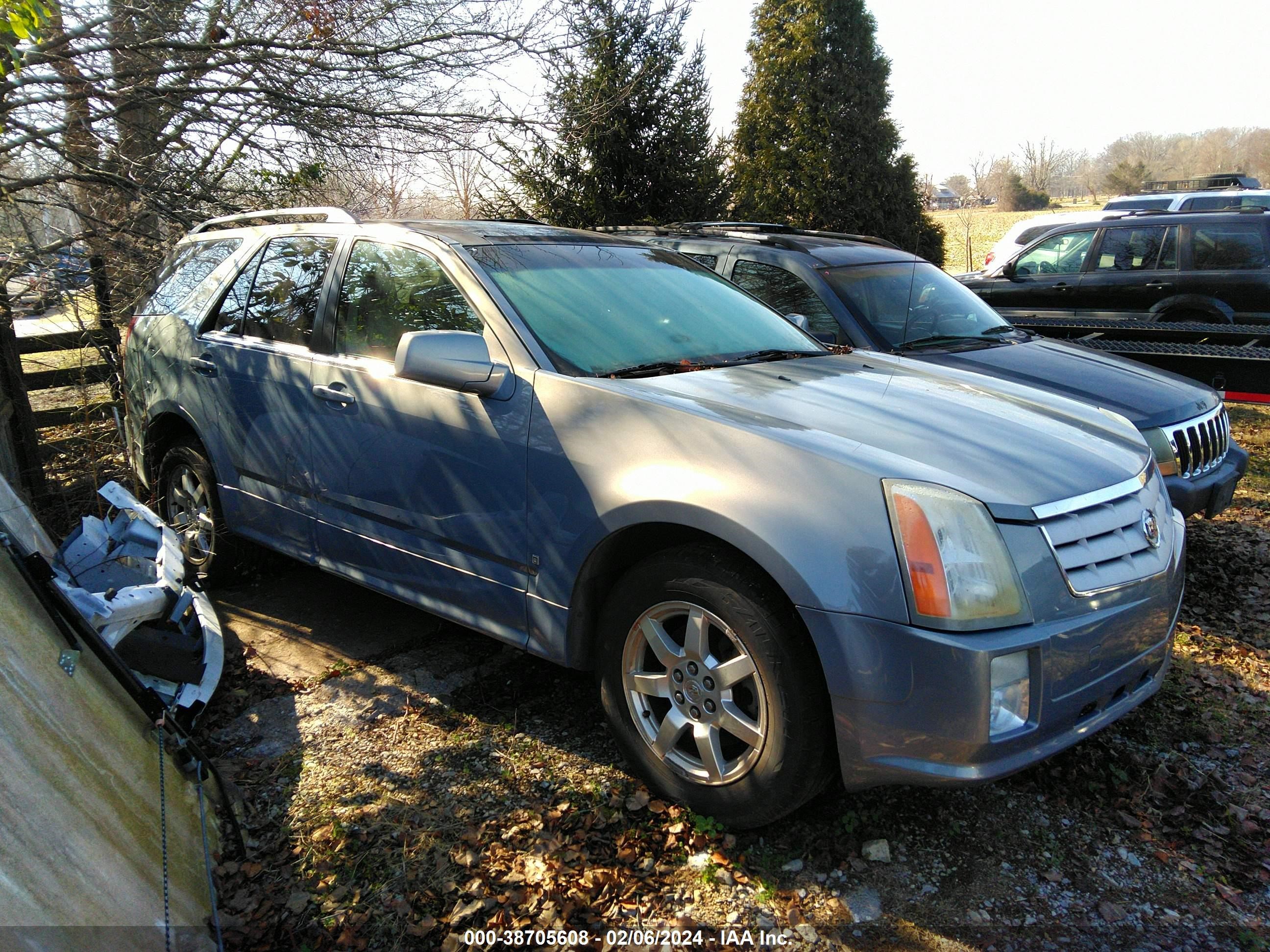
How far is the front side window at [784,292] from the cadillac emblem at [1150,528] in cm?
286

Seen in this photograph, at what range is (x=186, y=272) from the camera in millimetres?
5047

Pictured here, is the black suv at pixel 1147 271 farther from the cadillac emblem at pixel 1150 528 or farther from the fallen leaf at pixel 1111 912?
the fallen leaf at pixel 1111 912

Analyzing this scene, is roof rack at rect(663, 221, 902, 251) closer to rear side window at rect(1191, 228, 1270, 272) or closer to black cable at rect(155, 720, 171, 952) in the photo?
rear side window at rect(1191, 228, 1270, 272)

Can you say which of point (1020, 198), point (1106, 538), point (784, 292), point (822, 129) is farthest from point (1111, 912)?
point (1020, 198)

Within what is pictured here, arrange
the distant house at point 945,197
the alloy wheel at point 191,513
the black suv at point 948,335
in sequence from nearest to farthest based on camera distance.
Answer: the alloy wheel at point 191,513
the black suv at point 948,335
the distant house at point 945,197

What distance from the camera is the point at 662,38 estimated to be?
400 inches

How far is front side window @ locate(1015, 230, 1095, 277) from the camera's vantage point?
33.2 ft

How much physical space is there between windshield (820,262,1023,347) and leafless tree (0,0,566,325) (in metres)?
3.03

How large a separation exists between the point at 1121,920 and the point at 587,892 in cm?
150

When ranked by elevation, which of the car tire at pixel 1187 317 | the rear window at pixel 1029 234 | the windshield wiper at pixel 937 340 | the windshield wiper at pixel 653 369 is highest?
the rear window at pixel 1029 234

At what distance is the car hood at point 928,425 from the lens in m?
2.64

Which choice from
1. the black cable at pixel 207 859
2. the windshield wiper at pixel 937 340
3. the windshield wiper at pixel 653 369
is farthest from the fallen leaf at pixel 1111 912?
the windshield wiper at pixel 937 340

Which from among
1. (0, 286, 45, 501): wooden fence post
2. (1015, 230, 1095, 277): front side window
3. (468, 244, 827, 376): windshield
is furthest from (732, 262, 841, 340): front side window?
(1015, 230, 1095, 277): front side window

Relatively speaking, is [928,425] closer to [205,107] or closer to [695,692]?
[695,692]
